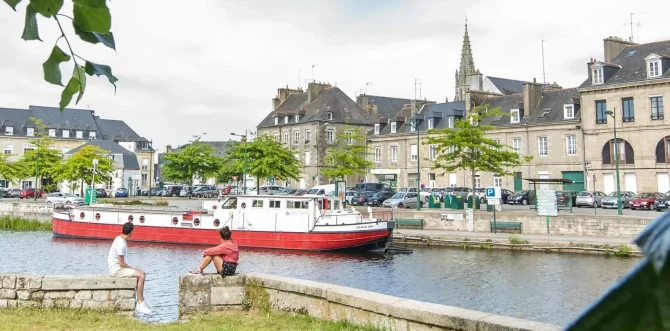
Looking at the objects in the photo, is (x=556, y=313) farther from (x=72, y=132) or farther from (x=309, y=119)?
(x=72, y=132)

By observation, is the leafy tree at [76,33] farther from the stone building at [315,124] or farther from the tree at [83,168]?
the stone building at [315,124]

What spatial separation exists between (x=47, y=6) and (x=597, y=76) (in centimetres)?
5287

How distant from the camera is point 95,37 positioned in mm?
2076

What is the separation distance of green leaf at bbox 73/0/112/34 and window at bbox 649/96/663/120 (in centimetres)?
5105

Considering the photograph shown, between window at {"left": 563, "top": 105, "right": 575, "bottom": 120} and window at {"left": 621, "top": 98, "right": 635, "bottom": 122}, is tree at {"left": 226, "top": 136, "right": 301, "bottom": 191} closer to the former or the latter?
window at {"left": 563, "top": 105, "right": 575, "bottom": 120}

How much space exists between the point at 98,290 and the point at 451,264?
16.2 meters

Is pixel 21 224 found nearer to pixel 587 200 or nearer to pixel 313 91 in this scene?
pixel 587 200

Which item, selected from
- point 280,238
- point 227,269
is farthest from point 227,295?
point 280,238

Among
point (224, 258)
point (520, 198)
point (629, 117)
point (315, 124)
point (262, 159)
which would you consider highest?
point (315, 124)

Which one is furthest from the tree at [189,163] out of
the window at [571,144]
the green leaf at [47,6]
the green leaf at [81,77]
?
the green leaf at [47,6]

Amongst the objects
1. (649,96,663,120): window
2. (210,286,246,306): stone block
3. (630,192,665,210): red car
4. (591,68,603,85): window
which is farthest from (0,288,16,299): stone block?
(591,68,603,85): window

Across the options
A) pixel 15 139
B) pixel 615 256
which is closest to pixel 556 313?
pixel 615 256

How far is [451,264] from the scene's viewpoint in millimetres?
22922

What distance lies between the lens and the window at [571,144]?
166 ft
